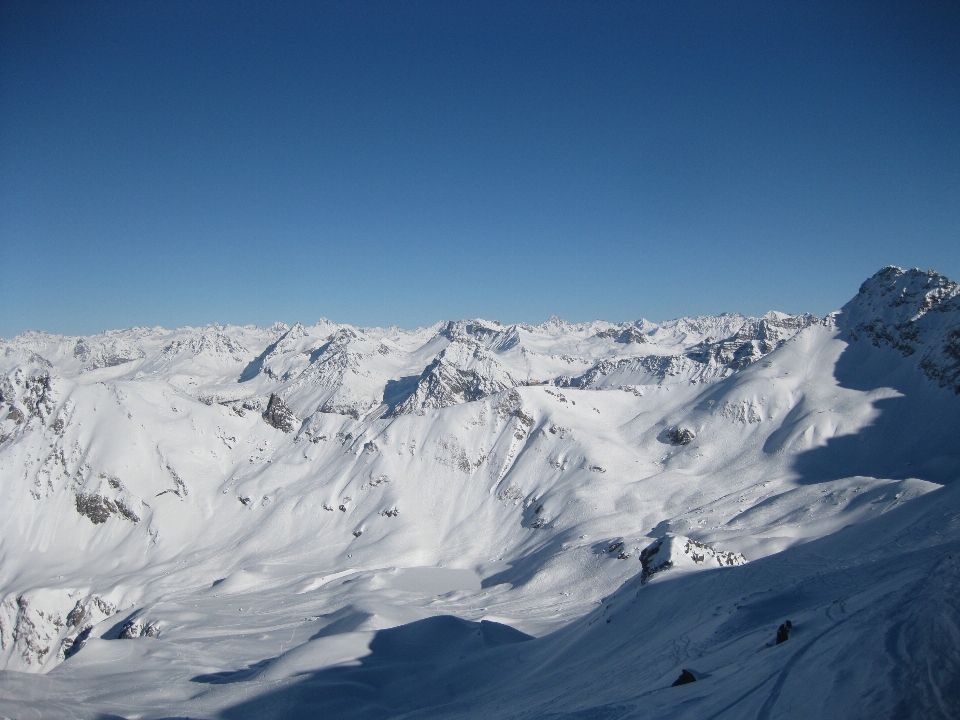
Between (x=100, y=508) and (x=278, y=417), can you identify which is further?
(x=278, y=417)

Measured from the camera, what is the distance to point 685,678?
735 inches

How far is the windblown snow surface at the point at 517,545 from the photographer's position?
69.4ft

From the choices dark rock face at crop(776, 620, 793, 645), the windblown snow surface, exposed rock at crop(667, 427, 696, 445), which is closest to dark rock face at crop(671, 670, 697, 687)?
the windblown snow surface

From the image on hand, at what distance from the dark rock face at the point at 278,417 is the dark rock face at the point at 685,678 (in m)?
161

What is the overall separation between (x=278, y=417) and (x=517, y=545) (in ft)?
315

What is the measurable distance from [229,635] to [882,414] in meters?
138

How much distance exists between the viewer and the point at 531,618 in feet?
212

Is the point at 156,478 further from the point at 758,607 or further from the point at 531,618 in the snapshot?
the point at 758,607

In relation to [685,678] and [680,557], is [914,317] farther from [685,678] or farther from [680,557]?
[685,678]

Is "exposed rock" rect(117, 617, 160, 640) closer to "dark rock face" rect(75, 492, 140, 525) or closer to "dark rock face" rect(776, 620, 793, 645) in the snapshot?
"dark rock face" rect(75, 492, 140, 525)

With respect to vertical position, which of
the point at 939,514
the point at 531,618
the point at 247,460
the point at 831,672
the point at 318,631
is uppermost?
the point at 247,460

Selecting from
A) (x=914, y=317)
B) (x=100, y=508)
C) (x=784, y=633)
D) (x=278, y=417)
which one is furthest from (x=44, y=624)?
(x=914, y=317)

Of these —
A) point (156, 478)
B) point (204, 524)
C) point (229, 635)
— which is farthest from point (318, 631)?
point (156, 478)

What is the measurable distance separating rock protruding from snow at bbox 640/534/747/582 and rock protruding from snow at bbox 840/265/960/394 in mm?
106726
